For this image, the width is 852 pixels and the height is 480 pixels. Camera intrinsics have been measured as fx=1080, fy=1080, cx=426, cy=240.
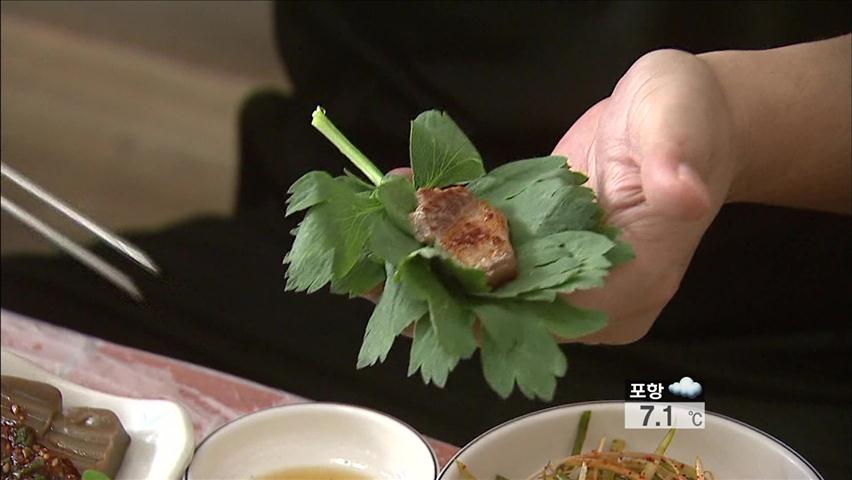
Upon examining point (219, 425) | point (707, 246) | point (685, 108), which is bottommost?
point (219, 425)

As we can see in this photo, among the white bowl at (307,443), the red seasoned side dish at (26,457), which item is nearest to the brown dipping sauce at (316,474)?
the white bowl at (307,443)

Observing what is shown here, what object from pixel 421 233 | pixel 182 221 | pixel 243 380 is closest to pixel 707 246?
pixel 421 233

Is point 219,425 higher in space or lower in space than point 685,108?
lower

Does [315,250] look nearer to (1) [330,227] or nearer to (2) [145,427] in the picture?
(1) [330,227]

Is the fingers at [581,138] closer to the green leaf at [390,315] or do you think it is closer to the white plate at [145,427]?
the green leaf at [390,315]

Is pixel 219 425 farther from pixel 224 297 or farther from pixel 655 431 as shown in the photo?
pixel 655 431

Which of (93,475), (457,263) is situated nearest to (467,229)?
(457,263)

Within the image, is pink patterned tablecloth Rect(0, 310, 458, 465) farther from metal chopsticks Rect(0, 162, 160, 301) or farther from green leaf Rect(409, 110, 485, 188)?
green leaf Rect(409, 110, 485, 188)

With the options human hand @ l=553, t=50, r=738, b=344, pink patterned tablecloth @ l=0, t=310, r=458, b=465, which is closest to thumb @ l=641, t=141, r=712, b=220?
human hand @ l=553, t=50, r=738, b=344
